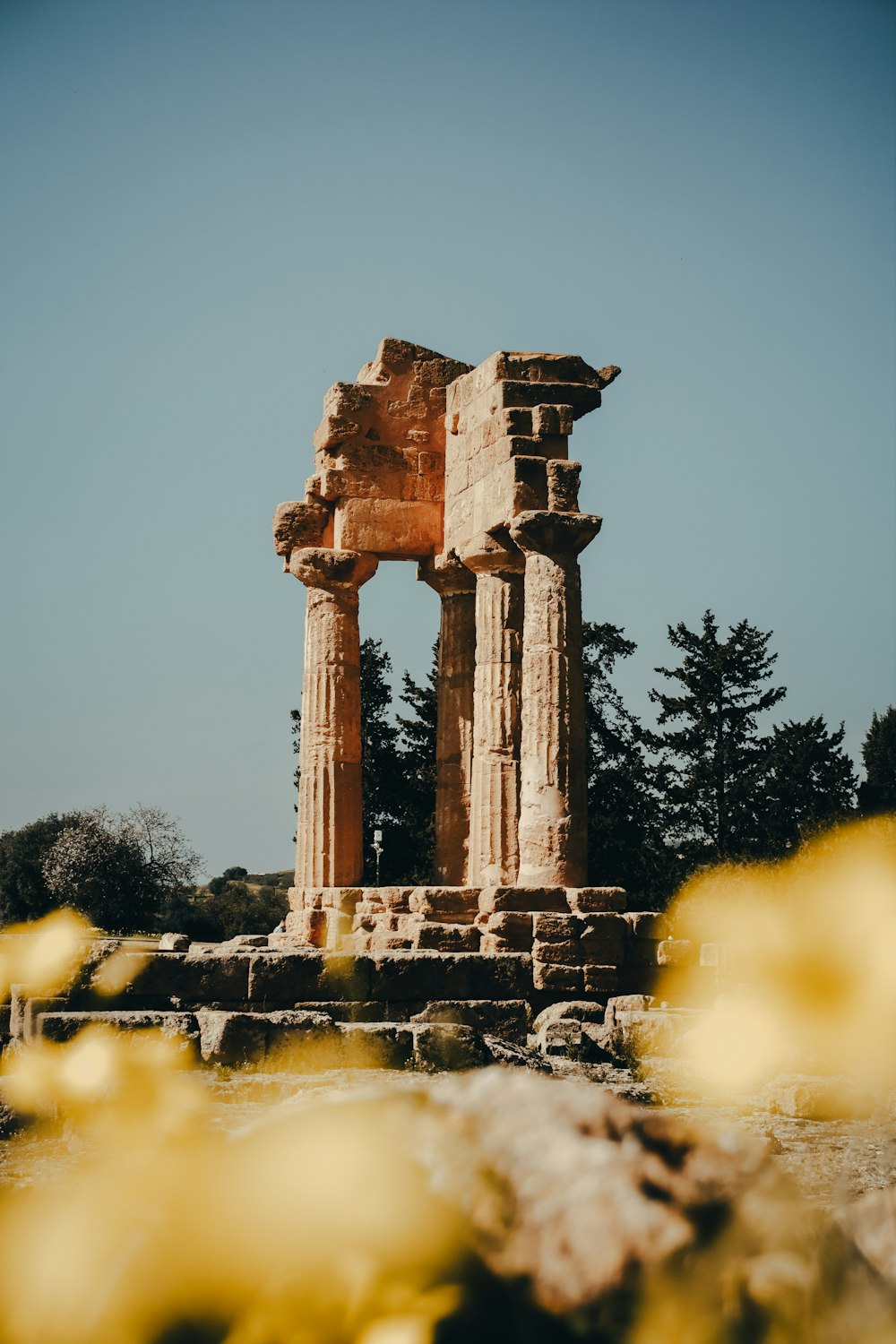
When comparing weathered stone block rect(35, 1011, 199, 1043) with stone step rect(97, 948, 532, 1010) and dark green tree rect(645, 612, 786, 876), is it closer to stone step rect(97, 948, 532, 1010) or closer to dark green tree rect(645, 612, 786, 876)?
stone step rect(97, 948, 532, 1010)

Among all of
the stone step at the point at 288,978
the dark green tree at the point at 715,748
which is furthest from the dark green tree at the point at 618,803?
the stone step at the point at 288,978

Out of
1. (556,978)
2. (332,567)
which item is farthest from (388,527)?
(556,978)

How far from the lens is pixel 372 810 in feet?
141

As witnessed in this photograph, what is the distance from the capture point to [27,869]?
6419 cm

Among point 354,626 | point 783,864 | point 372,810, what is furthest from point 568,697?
point 372,810

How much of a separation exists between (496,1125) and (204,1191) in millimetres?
711

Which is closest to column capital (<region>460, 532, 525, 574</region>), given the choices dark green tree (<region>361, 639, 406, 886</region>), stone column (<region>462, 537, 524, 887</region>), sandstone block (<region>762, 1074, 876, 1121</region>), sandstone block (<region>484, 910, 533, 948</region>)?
stone column (<region>462, 537, 524, 887</region>)

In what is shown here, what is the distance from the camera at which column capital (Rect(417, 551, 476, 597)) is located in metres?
21.5

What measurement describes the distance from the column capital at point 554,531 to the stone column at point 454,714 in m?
2.77

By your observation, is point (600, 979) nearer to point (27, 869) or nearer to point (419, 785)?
point (419, 785)

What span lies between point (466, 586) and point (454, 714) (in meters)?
1.91

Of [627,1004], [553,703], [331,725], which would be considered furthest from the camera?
[331,725]

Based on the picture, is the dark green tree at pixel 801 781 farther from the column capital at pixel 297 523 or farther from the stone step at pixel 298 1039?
the stone step at pixel 298 1039

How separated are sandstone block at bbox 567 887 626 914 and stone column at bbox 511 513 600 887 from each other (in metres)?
0.45
